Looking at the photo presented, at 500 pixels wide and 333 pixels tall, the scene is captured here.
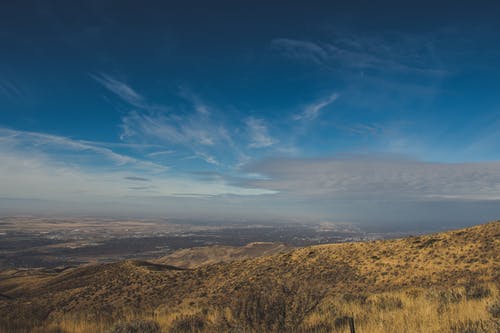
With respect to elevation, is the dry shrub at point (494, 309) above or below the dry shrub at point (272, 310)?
above

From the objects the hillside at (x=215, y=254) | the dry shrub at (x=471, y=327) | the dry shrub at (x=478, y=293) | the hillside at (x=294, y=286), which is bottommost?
the hillside at (x=215, y=254)

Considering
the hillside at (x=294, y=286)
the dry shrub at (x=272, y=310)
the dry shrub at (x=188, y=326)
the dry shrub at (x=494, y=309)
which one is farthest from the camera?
the hillside at (x=294, y=286)

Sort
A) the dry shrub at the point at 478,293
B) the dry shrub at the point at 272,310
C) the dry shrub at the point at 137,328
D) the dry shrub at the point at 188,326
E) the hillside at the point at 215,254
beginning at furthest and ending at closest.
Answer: the hillside at the point at 215,254
the dry shrub at the point at 478,293
the dry shrub at the point at 188,326
the dry shrub at the point at 137,328
the dry shrub at the point at 272,310

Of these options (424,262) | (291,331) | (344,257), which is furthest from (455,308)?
(344,257)

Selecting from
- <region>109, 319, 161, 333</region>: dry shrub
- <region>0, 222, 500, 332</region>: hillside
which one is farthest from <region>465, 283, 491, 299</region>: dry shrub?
<region>109, 319, 161, 333</region>: dry shrub

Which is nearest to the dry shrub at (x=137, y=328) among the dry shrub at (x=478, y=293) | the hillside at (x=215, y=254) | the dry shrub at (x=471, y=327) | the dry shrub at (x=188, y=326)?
the dry shrub at (x=188, y=326)

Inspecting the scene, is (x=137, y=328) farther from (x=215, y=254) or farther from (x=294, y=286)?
(x=215, y=254)

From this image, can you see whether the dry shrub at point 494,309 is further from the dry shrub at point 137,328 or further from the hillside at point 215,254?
the hillside at point 215,254

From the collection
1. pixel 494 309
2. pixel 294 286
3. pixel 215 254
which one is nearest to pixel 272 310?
pixel 294 286

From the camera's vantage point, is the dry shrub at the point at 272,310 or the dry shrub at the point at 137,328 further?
the dry shrub at the point at 137,328

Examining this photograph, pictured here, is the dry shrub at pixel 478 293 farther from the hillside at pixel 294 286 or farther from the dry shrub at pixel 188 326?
the dry shrub at pixel 188 326
